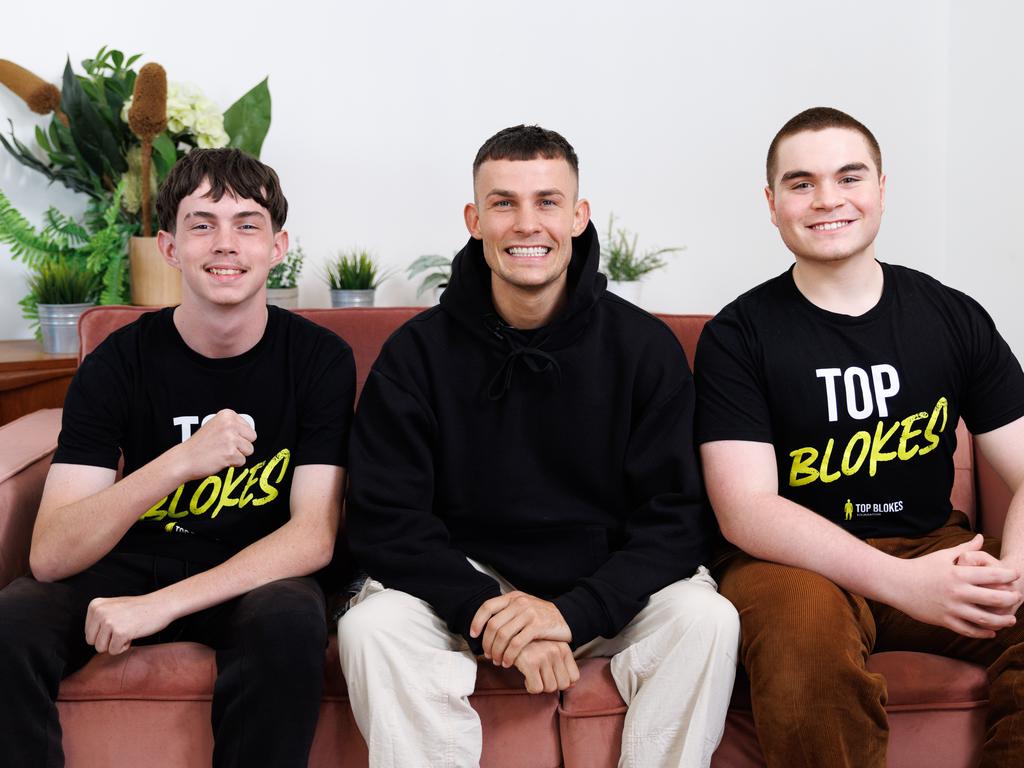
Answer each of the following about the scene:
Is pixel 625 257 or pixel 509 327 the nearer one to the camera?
pixel 509 327

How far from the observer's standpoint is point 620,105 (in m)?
3.09

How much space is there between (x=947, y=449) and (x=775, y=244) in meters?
1.46

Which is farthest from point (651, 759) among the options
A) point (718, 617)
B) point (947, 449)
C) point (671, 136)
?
point (671, 136)

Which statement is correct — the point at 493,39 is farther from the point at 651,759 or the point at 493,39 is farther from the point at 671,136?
the point at 651,759

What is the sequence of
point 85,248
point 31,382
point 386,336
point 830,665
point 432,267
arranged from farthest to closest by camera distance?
point 432,267, point 85,248, point 31,382, point 386,336, point 830,665

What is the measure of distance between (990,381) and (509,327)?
83 centimetres

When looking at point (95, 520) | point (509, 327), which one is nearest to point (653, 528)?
point (509, 327)

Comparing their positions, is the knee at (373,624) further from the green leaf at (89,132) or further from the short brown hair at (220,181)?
the green leaf at (89,132)

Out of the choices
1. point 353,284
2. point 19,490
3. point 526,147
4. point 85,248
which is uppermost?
point 526,147

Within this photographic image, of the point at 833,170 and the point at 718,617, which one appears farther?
the point at 833,170

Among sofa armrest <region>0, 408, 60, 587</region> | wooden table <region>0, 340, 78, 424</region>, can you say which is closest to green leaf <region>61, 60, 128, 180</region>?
wooden table <region>0, 340, 78, 424</region>

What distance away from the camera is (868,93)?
3199 mm

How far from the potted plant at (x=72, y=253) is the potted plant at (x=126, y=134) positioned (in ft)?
0.12

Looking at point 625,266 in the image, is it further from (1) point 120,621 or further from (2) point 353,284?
(1) point 120,621
